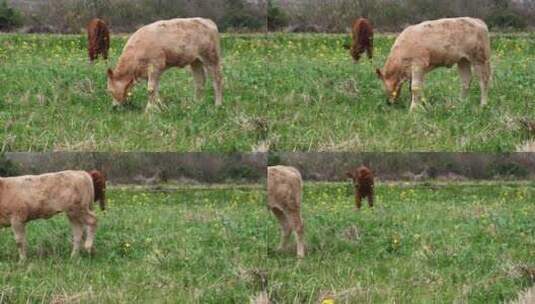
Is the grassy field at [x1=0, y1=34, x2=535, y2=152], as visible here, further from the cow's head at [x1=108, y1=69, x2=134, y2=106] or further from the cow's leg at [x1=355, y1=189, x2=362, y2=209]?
the cow's leg at [x1=355, y1=189, x2=362, y2=209]

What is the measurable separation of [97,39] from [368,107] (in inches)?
84.6

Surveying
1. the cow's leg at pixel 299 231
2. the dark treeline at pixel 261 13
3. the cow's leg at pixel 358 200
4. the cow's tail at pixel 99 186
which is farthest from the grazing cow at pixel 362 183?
the cow's tail at pixel 99 186

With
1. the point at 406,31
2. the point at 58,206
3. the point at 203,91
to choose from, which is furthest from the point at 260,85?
the point at 58,206

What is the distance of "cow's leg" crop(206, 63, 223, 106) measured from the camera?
10.1 m

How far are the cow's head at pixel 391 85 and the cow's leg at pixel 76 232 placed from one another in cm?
261

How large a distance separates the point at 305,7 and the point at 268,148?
1138mm

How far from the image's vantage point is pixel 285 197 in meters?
10.2

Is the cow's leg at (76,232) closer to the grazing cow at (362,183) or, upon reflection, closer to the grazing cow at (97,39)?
the grazing cow at (97,39)

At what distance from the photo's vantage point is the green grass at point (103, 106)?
991 cm

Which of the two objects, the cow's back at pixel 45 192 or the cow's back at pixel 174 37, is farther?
the cow's back at pixel 45 192

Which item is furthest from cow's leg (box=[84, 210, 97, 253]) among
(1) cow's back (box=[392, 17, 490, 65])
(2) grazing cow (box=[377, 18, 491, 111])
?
(1) cow's back (box=[392, 17, 490, 65])

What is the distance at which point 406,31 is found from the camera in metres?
10.4

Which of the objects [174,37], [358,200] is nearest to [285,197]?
[358,200]

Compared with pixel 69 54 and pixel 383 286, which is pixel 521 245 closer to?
pixel 383 286
